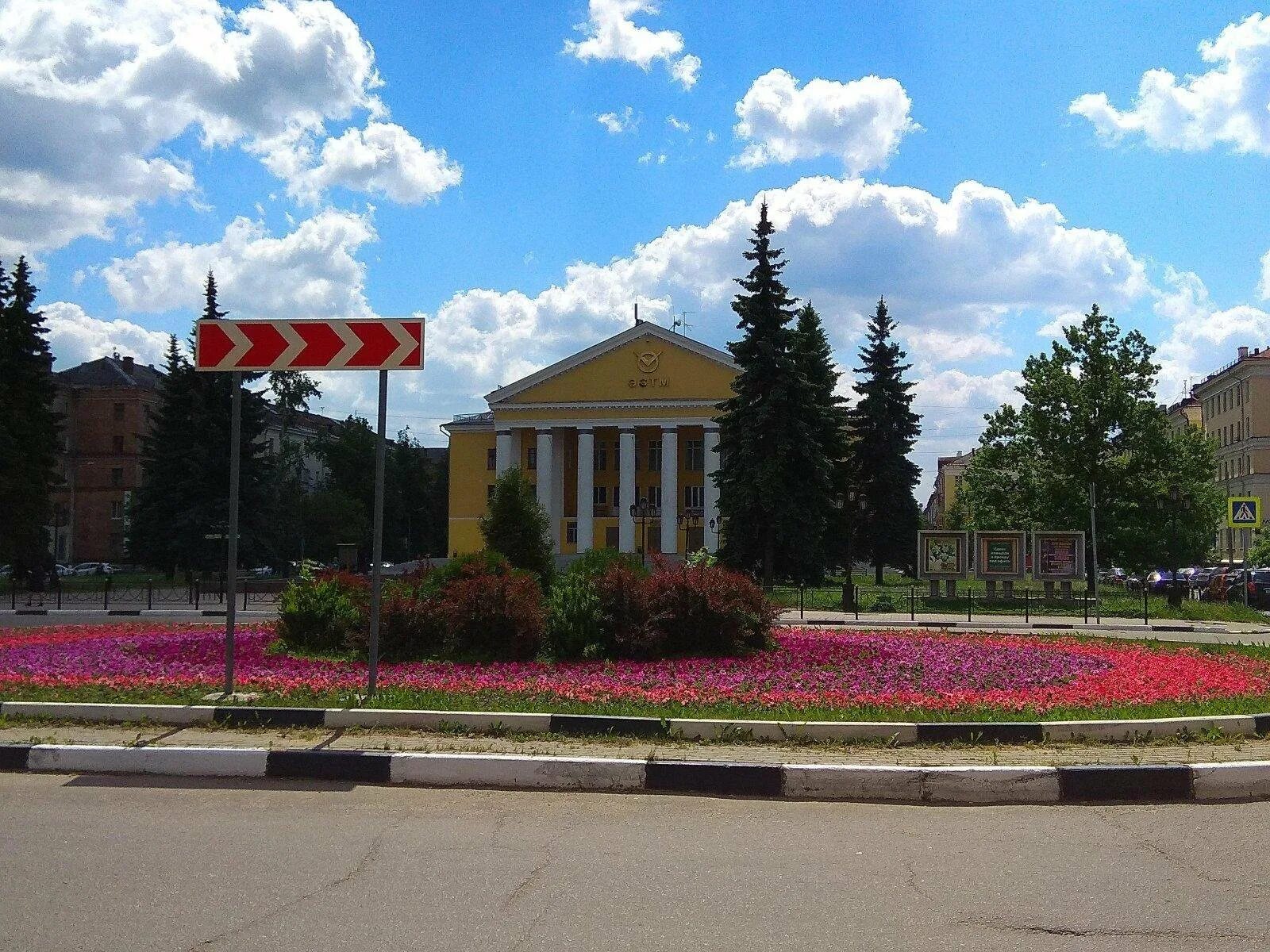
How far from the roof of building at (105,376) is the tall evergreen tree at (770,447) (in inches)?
2429

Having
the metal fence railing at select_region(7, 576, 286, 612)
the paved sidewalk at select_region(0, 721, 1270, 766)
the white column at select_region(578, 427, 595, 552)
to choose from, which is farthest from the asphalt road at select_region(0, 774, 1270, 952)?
the white column at select_region(578, 427, 595, 552)

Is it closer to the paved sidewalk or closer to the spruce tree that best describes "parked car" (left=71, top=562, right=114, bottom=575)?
the spruce tree

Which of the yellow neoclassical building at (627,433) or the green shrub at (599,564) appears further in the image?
the yellow neoclassical building at (627,433)

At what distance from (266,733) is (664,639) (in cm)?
609

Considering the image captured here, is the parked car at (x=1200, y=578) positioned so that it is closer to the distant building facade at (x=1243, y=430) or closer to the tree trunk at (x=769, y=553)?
the distant building facade at (x=1243, y=430)

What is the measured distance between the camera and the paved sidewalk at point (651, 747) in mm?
8367

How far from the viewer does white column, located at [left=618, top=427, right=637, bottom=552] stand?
7575 centimetres

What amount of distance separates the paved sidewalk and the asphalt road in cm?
80

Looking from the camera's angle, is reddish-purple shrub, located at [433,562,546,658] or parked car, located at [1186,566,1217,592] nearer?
reddish-purple shrub, located at [433,562,546,658]

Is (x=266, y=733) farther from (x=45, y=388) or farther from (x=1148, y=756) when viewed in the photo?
(x=45, y=388)

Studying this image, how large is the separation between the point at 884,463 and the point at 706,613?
42.3 meters

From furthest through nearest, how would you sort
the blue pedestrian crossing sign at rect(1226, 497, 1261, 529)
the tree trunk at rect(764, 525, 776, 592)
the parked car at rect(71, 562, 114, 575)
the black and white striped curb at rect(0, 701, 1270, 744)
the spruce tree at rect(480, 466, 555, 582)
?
the parked car at rect(71, 562, 114, 575), the tree trunk at rect(764, 525, 776, 592), the blue pedestrian crossing sign at rect(1226, 497, 1261, 529), the spruce tree at rect(480, 466, 555, 582), the black and white striped curb at rect(0, 701, 1270, 744)

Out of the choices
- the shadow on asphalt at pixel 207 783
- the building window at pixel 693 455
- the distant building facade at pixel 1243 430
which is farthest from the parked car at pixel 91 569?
the distant building facade at pixel 1243 430

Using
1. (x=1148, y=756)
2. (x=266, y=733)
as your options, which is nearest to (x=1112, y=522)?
(x=1148, y=756)
